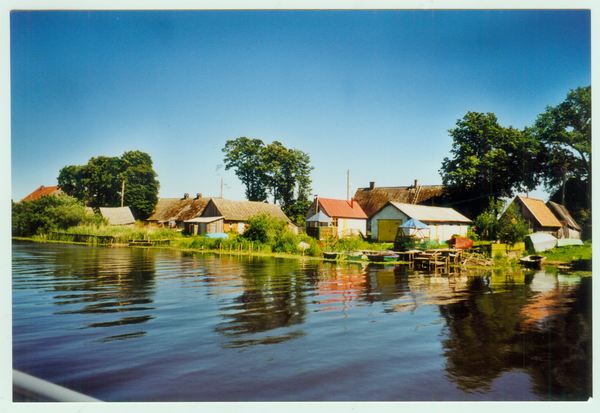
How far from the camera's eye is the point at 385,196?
141ft

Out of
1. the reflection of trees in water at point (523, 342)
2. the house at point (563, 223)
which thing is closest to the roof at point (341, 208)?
the house at point (563, 223)

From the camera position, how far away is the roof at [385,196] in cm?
4134

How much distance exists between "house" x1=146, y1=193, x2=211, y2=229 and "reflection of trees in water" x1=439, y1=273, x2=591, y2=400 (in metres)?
33.9

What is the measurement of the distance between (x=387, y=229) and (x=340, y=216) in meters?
6.44

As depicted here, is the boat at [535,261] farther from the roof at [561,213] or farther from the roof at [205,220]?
the roof at [205,220]

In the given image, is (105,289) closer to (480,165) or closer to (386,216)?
(386,216)

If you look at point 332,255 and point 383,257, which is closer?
A: point 383,257

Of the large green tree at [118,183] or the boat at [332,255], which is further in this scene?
the large green tree at [118,183]

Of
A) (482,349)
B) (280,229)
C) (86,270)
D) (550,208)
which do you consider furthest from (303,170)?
(482,349)

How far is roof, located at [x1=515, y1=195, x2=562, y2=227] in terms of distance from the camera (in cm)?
2110

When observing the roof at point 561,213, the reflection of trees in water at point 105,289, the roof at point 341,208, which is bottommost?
the reflection of trees in water at point 105,289

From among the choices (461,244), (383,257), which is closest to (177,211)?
(383,257)

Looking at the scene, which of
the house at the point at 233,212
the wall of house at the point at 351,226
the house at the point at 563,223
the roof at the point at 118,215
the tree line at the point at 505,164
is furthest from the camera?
the house at the point at 233,212

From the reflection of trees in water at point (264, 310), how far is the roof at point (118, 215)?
25.6 metres
